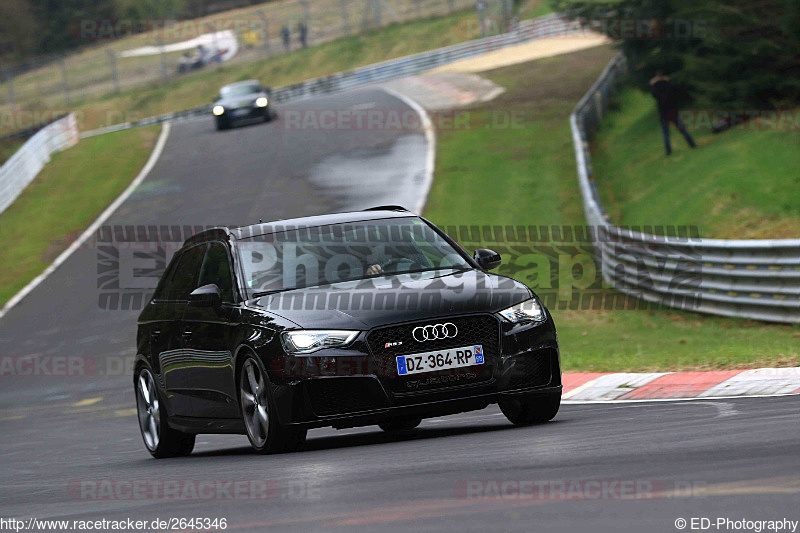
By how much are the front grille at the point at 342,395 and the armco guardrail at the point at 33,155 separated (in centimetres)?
2622

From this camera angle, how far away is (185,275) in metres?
10.0

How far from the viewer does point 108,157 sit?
3847cm

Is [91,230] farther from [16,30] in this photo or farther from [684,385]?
[16,30]

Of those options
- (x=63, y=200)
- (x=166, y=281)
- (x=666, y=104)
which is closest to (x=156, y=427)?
(x=166, y=281)

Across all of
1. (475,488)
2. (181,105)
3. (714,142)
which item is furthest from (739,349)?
(181,105)

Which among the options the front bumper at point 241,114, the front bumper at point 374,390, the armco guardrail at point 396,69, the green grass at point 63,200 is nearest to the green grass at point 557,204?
the front bumper at point 374,390

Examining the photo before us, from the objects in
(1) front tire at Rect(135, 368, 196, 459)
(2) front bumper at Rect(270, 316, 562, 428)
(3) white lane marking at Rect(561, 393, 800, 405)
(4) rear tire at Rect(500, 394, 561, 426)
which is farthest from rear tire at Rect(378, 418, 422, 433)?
(2) front bumper at Rect(270, 316, 562, 428)

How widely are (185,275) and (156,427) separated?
3.98 ft

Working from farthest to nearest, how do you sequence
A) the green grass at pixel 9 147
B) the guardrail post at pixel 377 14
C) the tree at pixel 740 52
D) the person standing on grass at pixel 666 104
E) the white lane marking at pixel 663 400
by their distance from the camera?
1. the guardrail post at pixel 377 14
2. the green grass at pixel 9 147
3. the person standing on grass at pixel 666 104
4. the tree at pixel 740 52
5. the white lane marking at pixel 663 400

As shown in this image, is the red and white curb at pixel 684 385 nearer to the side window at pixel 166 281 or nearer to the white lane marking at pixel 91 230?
the side window at pixel 166 281

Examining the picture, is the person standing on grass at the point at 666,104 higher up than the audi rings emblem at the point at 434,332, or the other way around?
the audi rings emblem at the point at 434,332

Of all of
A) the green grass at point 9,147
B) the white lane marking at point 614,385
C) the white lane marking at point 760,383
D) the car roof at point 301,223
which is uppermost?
the car roof at point 301,223

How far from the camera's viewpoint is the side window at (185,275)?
9.89m

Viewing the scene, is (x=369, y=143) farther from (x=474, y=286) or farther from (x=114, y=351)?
(x=474, y=286)
